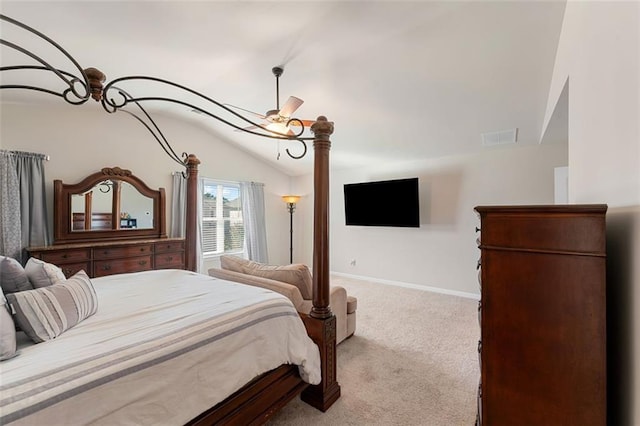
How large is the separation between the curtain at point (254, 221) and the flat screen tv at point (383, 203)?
1918 millimetres

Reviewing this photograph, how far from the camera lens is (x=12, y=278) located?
1439mm

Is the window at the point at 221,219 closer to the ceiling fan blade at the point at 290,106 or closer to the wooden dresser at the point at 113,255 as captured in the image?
the wooden dresser at the point at 113,255

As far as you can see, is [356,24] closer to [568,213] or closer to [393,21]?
[393,21]

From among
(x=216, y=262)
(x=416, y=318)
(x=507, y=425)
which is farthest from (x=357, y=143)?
(x=507, y=425)

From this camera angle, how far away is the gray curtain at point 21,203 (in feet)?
10.3

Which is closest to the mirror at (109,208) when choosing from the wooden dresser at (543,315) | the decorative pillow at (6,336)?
the decorative pillow at (6,336)

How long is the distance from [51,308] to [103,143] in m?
3.62

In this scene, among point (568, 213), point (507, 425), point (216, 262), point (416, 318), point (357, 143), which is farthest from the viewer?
point (216, 262)

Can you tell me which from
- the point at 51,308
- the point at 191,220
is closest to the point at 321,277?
the point at 51,308

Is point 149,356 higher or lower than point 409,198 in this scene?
lower

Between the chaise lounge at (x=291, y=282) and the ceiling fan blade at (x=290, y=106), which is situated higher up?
the ceiling fan blade at (x=290, y=106)

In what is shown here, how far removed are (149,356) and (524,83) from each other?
147 inches

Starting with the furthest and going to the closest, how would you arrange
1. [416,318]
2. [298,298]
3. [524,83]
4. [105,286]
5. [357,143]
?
[357,143] < [416,318] < [524,83] < [298,298] < [105,286]

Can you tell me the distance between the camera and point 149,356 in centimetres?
116
